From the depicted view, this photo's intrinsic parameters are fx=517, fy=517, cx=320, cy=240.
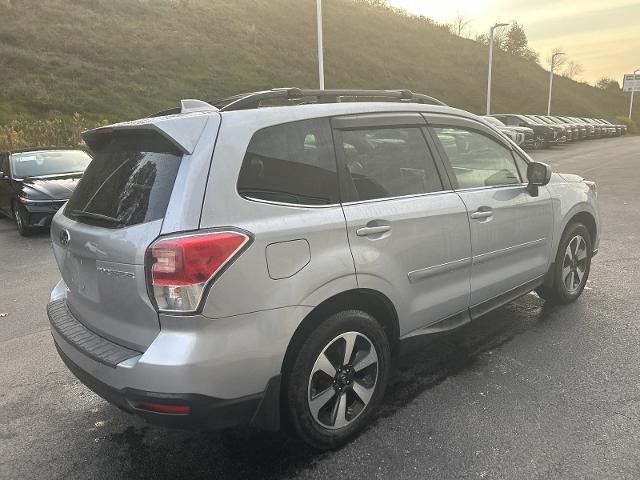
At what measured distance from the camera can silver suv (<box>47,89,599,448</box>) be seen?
2.17 meters

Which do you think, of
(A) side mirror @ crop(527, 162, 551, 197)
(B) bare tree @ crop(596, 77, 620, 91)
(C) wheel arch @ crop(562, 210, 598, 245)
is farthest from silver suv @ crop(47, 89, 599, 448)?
(B) bare tree @ crop(596, 77, 620, 91)

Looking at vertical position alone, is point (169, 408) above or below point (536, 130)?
below

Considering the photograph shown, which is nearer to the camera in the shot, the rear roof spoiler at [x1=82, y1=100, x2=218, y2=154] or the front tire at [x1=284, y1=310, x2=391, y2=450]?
the rear roof spoiler at [x1=82, y1=100, x2=218, y2=154]

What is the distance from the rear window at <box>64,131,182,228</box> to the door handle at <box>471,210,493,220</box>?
1891 millimetres

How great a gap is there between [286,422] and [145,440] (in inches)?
34.4

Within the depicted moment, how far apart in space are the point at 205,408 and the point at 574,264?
140 inches

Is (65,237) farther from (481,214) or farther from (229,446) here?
(481,214)

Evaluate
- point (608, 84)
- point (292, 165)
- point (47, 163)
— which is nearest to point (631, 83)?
point (608, 84)

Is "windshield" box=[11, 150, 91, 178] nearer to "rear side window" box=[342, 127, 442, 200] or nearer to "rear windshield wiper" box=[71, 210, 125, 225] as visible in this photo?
"rear windshield wiper" box=[71, 210, 125, 225]

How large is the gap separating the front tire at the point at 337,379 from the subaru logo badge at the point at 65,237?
52.8 inches

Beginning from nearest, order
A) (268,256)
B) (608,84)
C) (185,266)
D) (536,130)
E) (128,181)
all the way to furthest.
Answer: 1. (185,266)
2. (268,256)
3. (128,181)
4. (536,130)
5. (608,84)

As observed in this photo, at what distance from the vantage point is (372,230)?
105 inches

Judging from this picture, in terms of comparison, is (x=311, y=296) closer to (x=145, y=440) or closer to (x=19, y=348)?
(x=145, y=440)

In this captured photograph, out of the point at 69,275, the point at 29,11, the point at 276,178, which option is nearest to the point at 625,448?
the point at 276,178
